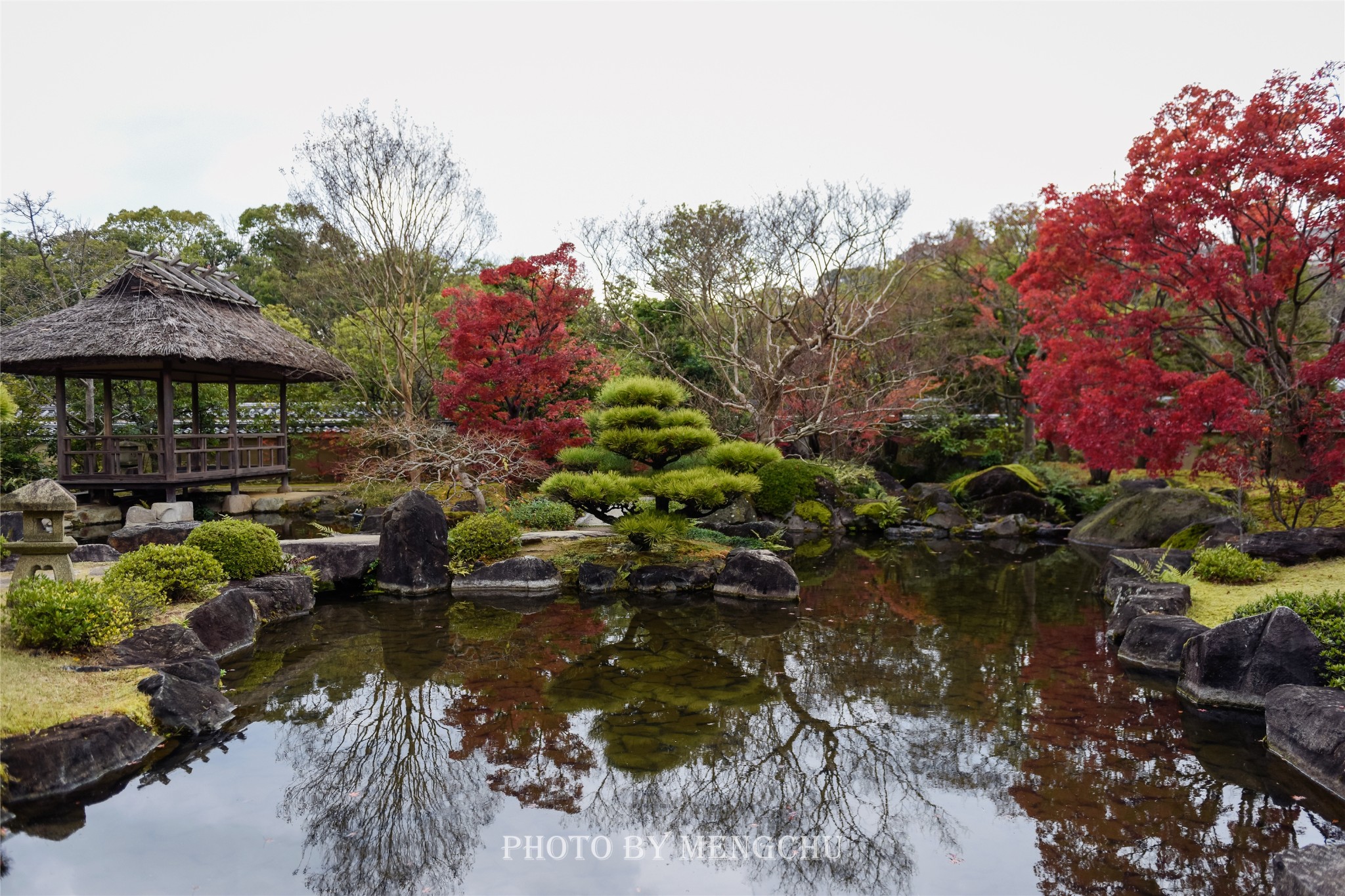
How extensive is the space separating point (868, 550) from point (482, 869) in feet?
38.0

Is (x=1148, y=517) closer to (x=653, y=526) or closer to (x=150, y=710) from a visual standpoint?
(x=653, y=526)

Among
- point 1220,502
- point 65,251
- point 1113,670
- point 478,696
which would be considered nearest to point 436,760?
point 478,696

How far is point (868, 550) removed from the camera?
48.8ft

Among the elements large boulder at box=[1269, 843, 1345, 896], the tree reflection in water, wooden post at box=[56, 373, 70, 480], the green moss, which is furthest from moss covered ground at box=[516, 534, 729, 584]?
wooden post at box=[56, 373, 70, 480]

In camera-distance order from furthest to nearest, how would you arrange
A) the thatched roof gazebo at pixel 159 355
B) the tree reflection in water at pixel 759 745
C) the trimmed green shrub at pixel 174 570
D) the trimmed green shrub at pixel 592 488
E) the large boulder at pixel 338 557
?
the thatched roof gazebo at pixel 159 355, the large boulder at pixel 338 557, the trimmed green shrub at pixel 592 488, the trimmed green shrub at pixel 174 570, the tree reflection in water at pixel 759 745

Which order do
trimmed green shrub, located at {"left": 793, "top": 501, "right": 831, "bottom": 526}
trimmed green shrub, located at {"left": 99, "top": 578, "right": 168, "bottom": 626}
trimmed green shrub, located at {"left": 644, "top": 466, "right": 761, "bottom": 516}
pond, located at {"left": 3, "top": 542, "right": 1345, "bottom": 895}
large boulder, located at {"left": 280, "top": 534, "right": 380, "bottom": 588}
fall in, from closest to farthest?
pond, located at {"left": 3, "top": 542, "right": 1345, "bottom": 895}, trimmed green shrub, located at {"left": 99, "top": 578, "right": 168, "bottom": 626}, trimmed green shrub, located at {"left": 644, "top": 466, "right": 761, "bottom": 516}, large boulder, located at {"left": 280, "top": 534, "right": 380, "bottom": 588}, trimmed green shrub, located at {"left": 793, "top": 501, "right": 831, "bottom": 526}

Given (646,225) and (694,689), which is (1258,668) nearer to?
(694,689)

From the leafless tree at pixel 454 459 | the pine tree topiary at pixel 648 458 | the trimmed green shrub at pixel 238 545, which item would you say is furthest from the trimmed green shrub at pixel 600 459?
the trimmed green shrub at pixel 238 545

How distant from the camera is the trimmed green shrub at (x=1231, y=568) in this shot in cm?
856

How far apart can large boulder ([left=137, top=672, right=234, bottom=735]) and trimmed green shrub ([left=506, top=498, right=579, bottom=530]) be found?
6.65 meters

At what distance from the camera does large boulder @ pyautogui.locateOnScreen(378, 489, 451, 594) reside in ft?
34.3

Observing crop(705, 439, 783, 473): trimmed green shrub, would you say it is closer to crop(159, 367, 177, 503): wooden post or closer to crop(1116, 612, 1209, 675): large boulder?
crop(1116, 612, 1209, 675): large boulder

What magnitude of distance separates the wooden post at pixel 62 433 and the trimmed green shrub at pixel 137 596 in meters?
8.37

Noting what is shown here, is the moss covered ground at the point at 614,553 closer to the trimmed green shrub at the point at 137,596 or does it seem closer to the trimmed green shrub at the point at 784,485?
the trimmed green shrub at the point at 784,485
